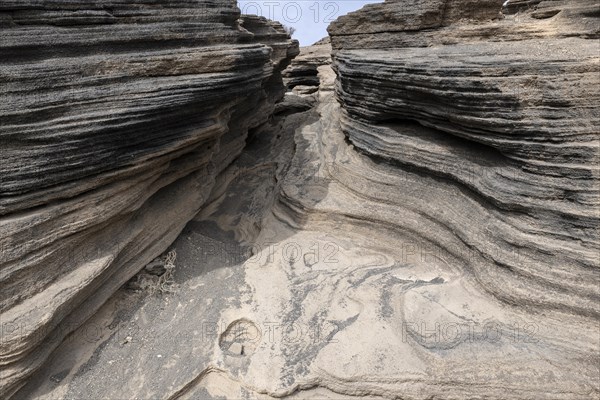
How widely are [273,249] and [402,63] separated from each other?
391 centimetres

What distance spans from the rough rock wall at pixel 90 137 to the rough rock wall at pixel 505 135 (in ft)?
10.4

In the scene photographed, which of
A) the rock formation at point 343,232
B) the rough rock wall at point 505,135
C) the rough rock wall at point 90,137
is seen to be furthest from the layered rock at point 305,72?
the rough rock wall at point 90,137

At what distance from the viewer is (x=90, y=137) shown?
517 cm

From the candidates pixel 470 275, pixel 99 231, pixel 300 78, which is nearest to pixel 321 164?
pixel 470 275

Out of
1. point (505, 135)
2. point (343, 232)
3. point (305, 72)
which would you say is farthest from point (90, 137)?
point (305, 72)

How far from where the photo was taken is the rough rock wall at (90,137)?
4.69 metres

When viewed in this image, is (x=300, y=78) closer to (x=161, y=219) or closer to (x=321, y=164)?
(x=321, y=164)

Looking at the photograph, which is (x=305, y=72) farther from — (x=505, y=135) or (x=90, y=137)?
(x=90, y=137)

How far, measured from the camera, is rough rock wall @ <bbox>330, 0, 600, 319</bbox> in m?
4.61

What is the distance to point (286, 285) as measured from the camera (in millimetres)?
6312

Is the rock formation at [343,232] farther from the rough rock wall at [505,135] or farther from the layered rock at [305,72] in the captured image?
the layered rock at [305,72]

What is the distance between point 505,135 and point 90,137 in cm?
548

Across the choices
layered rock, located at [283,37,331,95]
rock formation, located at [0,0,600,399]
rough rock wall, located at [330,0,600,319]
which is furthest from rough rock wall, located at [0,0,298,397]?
layered rock, located at [283,37,331,95]

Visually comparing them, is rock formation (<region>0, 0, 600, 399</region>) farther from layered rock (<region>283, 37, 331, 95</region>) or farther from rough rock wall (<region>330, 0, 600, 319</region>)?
layered rock (<region>283, 37, 331, 95</region>)
